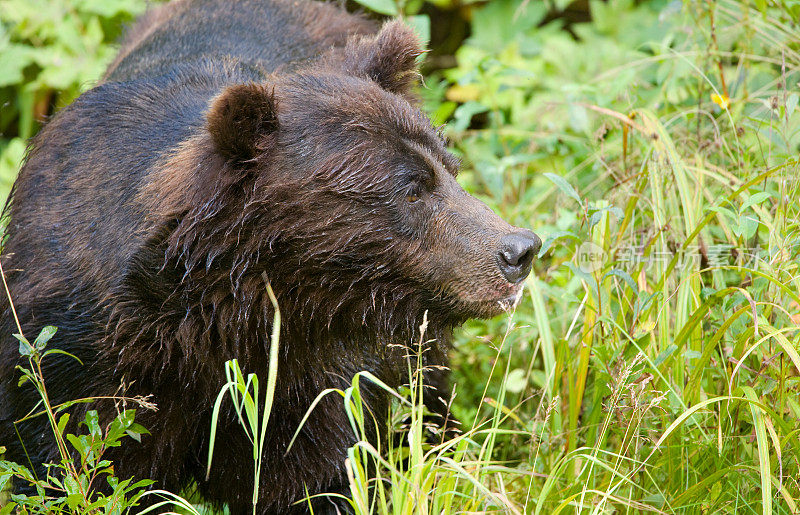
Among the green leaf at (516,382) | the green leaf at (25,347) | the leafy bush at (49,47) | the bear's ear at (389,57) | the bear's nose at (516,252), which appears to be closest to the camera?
the green leaf at (25,347)

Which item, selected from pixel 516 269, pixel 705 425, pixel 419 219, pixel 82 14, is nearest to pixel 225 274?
pixel 419 219

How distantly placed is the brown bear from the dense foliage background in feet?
1.06

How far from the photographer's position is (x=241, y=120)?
308 cm

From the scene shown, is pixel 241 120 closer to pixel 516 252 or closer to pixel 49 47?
pixel 516 252

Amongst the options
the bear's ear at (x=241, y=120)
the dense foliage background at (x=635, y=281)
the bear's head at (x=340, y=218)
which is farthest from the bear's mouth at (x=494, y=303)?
the bear's ear at (x=241, y=120)

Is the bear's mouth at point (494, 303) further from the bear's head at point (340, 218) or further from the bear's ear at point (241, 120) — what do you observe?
the bear's ear at point (241, 120)

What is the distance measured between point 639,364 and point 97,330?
6.42ft

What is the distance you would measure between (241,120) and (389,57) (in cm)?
88

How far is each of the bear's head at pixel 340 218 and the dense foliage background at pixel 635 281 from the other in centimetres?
29

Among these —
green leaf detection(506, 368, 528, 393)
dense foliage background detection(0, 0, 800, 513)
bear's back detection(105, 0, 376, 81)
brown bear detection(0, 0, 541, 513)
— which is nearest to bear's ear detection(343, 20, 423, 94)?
brown bear detection(0, 0, 541, 513)

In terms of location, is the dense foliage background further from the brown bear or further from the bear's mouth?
the brown bear

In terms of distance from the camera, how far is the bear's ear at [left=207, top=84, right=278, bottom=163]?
305cm

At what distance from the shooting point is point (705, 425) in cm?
334

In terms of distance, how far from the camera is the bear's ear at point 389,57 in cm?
372
